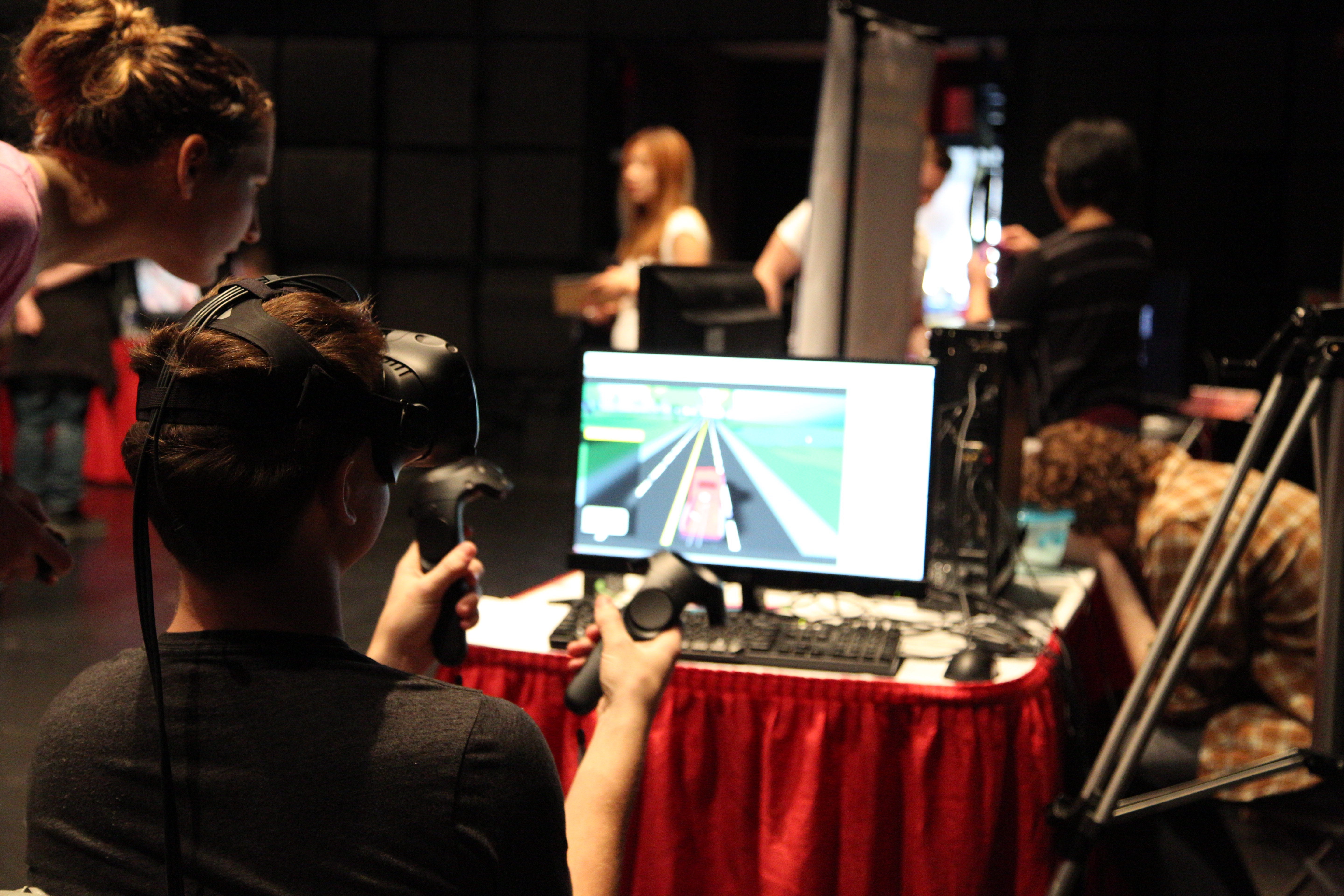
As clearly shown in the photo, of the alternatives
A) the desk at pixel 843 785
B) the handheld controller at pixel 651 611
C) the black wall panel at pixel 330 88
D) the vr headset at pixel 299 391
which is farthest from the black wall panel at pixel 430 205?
the vr headset at pixel 299 391

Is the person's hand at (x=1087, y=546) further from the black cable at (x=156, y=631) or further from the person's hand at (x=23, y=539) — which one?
the black cable at (x=156, y=631)

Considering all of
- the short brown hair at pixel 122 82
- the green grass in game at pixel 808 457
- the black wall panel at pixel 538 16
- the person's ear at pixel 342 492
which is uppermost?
the black wall panel at pixel 538 16

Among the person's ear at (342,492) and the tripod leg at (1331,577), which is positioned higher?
the person's ear at (342,492)

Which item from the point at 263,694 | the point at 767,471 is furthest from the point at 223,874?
the point at 767,471

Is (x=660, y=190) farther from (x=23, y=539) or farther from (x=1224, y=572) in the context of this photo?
(x=23, y=539)

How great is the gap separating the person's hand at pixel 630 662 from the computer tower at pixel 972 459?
941 mm

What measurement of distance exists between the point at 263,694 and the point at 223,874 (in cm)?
11

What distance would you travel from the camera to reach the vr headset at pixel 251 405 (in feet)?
2.56

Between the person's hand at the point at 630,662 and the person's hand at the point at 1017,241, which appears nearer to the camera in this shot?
the person's hand at the point at 630,662

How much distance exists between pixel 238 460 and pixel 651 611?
0.43 metres

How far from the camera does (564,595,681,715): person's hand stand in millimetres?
1044

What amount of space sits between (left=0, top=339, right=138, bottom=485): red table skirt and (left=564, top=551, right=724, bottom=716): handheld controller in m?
4.87

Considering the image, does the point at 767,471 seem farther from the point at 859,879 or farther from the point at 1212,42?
the point at 1212,42

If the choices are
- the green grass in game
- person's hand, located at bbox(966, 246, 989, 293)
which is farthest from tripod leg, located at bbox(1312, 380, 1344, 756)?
person's hand, located at bbox(966, 246, 989, 293)
